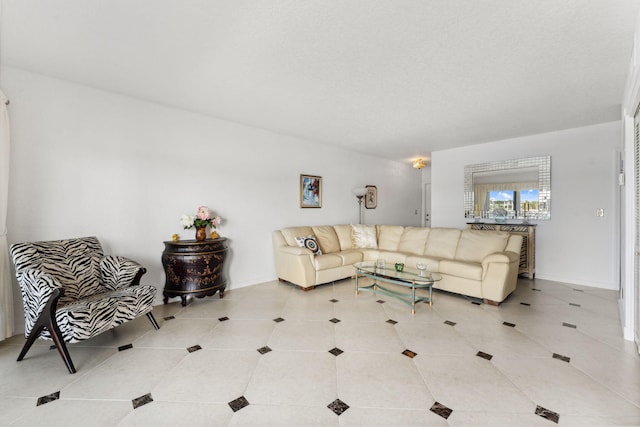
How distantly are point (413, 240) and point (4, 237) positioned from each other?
5.10m

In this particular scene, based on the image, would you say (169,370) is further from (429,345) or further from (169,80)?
(169,80)

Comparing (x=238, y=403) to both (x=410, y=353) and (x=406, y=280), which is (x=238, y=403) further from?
(x=406, y=280)

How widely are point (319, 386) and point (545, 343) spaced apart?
2.10 metres

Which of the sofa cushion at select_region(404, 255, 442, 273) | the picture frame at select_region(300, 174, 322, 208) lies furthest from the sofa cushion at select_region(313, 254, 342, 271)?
the picture frame at select_region(300, 174, 322, 208)

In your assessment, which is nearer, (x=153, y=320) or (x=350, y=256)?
(x=153, y=320)

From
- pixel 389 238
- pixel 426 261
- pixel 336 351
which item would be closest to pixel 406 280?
pixel 426 261

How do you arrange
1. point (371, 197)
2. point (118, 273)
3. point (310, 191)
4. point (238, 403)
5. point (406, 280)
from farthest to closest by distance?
point (371, 197) < point (310, 191) < point (406, 280) < point (118, 273) < point (238, 403)

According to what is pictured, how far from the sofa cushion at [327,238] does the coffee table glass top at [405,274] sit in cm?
98

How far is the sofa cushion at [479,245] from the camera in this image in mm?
3799

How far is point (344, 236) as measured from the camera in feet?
16.8

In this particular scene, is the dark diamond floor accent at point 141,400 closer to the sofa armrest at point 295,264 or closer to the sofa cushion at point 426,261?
the sofa armrest at point 295,264

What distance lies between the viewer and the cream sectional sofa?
3.39 m

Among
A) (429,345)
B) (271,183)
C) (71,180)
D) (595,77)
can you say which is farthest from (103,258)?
(595,77)

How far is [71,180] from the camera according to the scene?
9.16 feet
